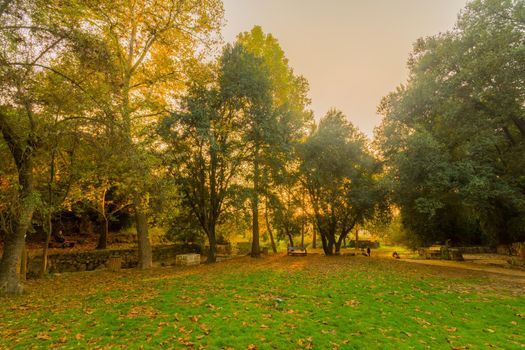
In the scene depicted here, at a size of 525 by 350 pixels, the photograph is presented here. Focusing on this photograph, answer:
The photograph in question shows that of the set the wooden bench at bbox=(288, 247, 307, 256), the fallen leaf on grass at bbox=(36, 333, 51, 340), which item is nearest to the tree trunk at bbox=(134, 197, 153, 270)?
the fallen leaf on grass at bbox=(36, 333, 51, 340)

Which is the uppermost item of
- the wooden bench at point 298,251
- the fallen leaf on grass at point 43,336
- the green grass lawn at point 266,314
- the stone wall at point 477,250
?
the fallen leaf on grass at point 43,336

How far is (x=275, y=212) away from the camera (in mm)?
23547

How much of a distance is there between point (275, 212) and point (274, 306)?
1476 cm

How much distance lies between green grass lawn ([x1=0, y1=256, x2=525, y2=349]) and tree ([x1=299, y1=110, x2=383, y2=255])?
12154 mm

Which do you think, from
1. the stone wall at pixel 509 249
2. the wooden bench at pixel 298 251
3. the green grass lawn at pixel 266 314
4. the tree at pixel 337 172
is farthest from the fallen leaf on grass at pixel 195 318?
the stone wall at pixel 509 249

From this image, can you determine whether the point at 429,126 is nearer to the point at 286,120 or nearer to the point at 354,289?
the point at 286,120

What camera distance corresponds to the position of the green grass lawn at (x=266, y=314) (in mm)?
6355

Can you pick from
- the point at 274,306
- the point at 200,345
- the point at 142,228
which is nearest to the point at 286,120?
the point at 142,228

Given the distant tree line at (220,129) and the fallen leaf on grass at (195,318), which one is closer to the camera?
the fallen leaf on grass at (195,318)

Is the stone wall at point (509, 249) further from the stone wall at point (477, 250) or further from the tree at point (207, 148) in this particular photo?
the tree at point (207, 148)

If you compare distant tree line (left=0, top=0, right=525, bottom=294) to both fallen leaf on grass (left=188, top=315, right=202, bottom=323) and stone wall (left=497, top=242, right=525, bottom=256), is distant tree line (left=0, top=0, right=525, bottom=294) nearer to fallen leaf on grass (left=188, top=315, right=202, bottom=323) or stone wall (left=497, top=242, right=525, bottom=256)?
stone wall (left=497, top=242, right=525, bottom=256)

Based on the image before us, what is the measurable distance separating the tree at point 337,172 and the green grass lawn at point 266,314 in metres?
12.2

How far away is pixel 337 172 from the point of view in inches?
984

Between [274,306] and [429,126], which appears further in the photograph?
[429,126]
